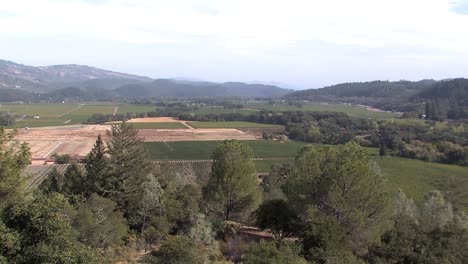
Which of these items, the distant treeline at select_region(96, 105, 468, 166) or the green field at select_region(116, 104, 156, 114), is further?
the green field at select_region(116, 104, 156, 114)

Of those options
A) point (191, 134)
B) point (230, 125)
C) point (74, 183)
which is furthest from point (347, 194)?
point (230, 125)

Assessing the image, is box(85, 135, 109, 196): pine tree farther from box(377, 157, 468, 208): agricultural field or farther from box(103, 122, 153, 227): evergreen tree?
box(377, 157, 468, 208): agricultural field

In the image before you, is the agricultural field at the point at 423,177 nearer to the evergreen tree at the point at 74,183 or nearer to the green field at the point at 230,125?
the evergreen tree at the point at 74,183

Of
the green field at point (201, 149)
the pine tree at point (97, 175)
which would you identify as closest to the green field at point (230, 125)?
the green field at point (201, 149)

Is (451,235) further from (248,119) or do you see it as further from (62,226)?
(248,119)

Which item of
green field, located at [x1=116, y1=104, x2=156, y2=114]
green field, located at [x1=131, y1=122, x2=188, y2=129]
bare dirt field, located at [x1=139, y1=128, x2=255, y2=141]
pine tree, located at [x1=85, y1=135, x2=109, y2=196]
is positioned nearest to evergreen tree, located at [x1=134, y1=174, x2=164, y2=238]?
pine tree, located at [x1=85, y1=135, x2=109, y2=196]

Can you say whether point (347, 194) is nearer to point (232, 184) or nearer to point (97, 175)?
point (232, 184)

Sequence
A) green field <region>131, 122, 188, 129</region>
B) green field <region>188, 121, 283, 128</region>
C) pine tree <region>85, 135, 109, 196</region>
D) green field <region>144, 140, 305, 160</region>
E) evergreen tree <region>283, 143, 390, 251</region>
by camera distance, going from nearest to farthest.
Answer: evergreen tree <region>283, 143, 390, 251</region>, pine tree <region>85, 135, 109, 196</region>, green field <region>144, 140, 305, 160</region>, green field <region>131, 122, 188, 129</region>, green field <region>188, 121, 283, 128</region>
